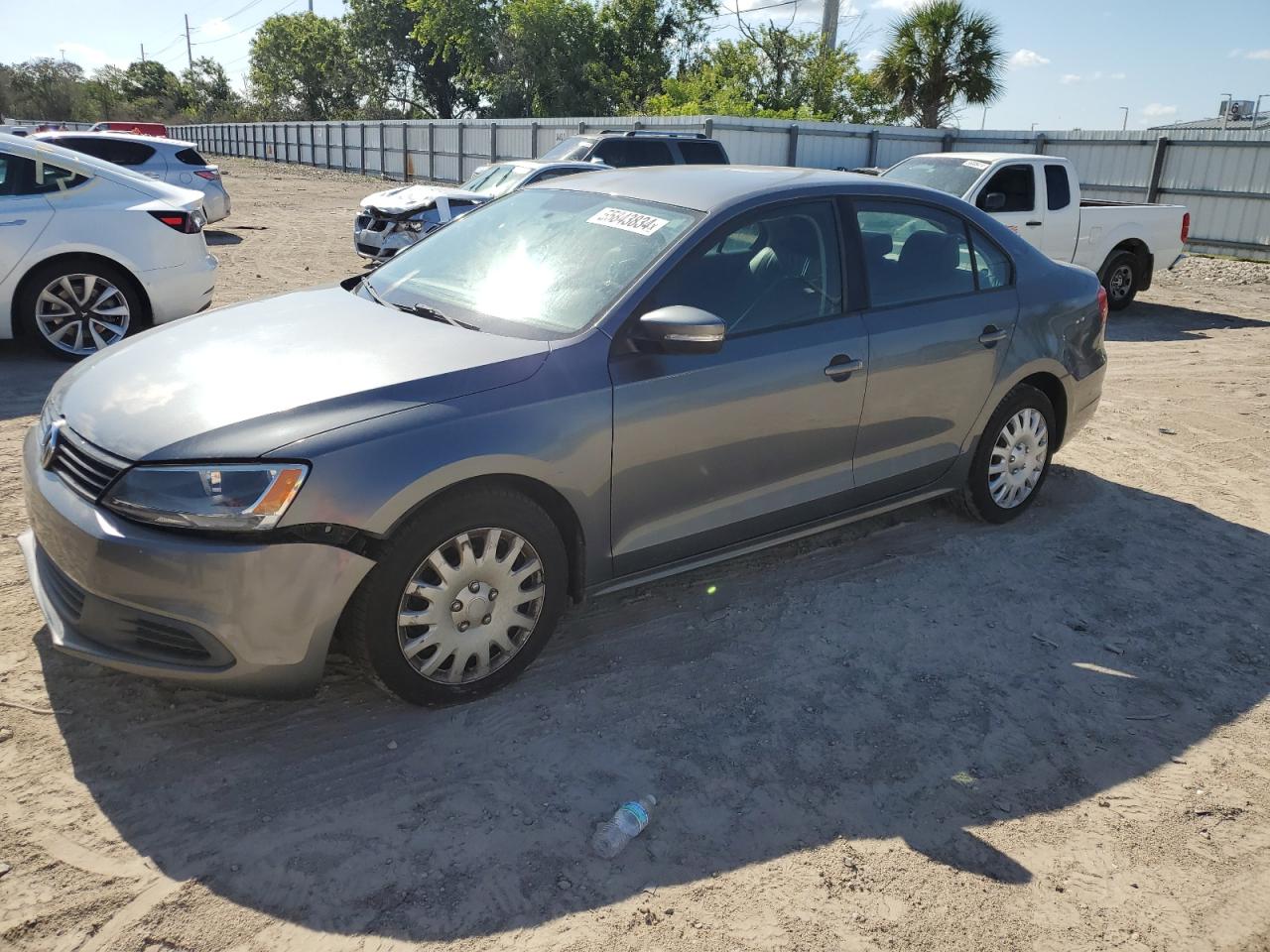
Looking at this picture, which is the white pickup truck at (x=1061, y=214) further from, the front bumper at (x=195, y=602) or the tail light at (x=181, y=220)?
the front bumper at (x=195, y=602)

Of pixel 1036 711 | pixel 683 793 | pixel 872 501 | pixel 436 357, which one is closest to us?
pixel 683 793

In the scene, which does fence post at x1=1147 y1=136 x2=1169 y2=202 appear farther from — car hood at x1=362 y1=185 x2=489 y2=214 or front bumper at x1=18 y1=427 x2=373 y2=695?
front bumper at x1=18 y1=427 x2=373 y2=695

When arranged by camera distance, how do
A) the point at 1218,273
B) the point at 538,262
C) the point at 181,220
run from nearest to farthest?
1. the point at 538,262
2. the point at 181,220
3. the point at 1218,273

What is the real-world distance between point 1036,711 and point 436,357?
2.48 m

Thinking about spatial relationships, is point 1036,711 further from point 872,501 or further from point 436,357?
point 436,357

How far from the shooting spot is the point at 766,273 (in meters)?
3.96

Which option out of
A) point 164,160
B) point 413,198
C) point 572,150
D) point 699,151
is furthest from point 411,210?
point 164,160

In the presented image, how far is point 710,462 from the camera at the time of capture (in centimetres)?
372

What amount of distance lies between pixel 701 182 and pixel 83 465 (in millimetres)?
2549

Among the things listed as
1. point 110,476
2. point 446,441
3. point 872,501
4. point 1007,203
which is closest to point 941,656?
point 872,501

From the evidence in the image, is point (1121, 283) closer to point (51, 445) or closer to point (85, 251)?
point (85, 251)

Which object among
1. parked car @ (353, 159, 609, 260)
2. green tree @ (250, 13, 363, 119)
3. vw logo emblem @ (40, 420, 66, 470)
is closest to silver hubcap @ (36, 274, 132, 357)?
vw logo emblem @ (40, 420, 66, 470)

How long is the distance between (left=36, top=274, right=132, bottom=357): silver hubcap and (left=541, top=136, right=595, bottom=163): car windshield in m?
7.95

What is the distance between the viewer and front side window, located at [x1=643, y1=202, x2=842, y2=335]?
3.69 m
